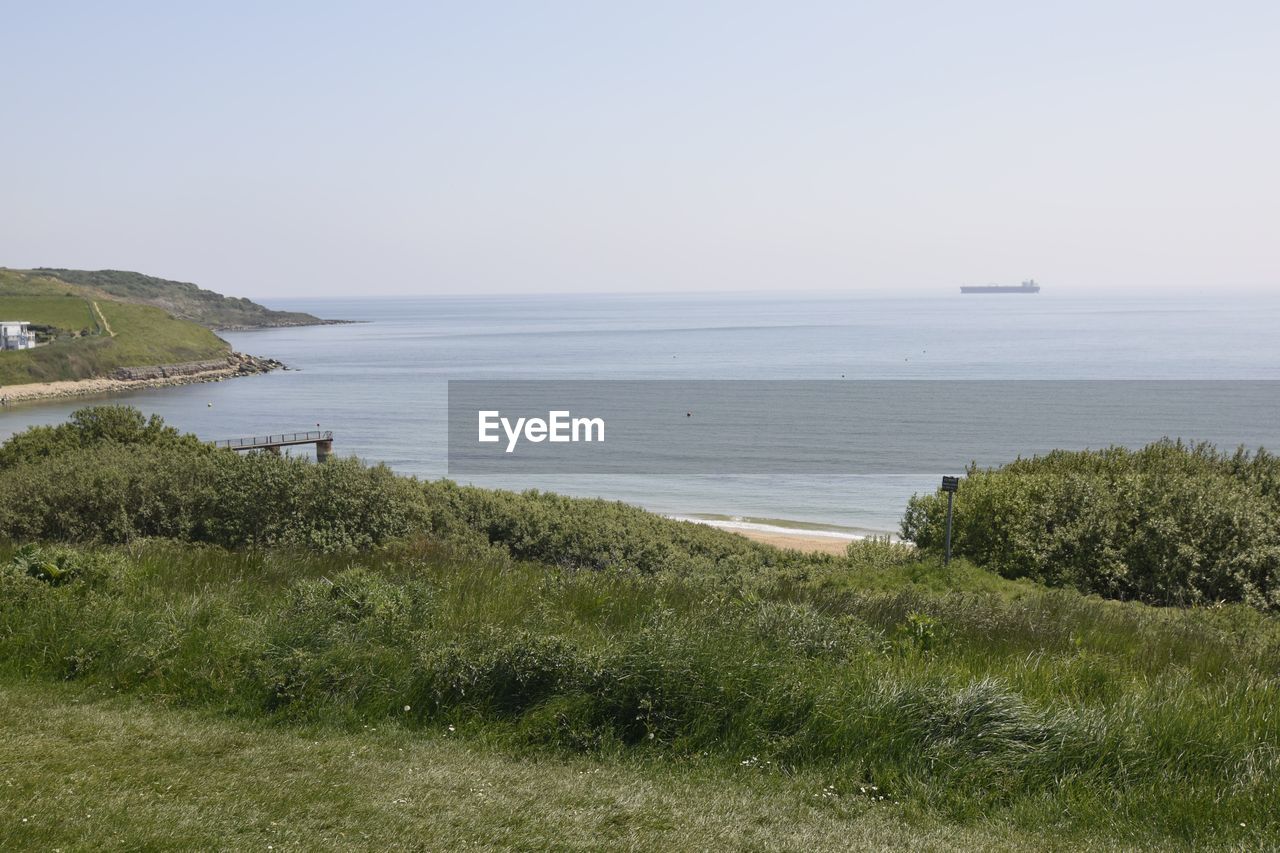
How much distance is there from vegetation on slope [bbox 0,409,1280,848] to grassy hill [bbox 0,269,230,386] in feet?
410

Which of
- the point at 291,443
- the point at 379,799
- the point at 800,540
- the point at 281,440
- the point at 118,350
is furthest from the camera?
the point at 118,350

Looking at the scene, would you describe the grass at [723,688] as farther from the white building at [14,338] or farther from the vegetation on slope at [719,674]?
the white building at [14,338]

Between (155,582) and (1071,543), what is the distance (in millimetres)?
17820

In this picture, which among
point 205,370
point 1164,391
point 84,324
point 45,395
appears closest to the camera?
point 1164,391

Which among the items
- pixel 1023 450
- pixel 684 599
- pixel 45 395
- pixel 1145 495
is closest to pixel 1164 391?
pixel 1023 450

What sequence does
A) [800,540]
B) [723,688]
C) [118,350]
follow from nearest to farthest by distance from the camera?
[723,688] < [800,540] < [118,350]

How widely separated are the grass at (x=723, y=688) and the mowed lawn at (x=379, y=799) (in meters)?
0.04

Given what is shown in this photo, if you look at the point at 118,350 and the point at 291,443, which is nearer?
the point at 291,443

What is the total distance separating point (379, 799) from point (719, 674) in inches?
90.1

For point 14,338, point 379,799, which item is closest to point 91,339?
point 14,338

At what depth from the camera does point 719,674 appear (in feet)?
21.8

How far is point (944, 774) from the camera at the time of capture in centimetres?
580

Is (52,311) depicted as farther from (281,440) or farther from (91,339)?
(281,440)

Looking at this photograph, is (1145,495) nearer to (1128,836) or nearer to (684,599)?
(684,599)
